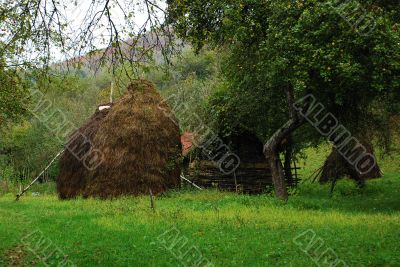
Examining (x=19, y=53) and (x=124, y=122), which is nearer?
(x=19, y=53)

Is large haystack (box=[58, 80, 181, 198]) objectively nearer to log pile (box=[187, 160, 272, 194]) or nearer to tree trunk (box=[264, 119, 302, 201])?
log pile (box=[187, 160, 272, 194])

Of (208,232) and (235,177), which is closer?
(208,232)

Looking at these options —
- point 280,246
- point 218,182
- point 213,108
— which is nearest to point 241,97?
point 213,108

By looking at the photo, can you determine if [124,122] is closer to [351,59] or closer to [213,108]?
[213,108]

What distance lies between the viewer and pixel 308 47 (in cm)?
1400

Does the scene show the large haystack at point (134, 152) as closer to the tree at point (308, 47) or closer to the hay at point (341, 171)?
the tree at point (308, 47)

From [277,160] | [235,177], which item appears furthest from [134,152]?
[235,177]

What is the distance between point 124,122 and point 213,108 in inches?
204

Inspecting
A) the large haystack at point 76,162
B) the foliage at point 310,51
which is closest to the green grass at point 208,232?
the foliage at point 310,51

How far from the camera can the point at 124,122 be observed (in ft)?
73.1

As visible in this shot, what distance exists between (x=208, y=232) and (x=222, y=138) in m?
16.0

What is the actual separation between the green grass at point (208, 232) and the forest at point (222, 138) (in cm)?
5

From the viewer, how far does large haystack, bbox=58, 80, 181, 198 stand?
21250 millimetres

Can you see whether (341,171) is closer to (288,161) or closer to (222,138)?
(288,161)
